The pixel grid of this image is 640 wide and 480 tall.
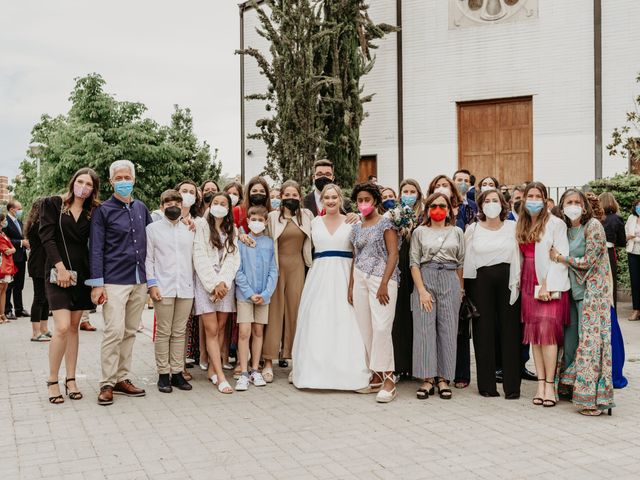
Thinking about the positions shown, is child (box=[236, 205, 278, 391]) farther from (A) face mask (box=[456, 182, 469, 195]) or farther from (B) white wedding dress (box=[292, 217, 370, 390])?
(A) face mask (box=[456, 182, 469, 195])

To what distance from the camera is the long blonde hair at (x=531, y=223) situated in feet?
22.8

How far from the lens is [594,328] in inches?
258

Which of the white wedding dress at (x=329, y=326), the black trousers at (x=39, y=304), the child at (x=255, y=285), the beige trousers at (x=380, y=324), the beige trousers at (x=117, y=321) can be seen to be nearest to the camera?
the beige trousers at (x=117, y=321)

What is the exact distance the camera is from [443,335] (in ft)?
24.1

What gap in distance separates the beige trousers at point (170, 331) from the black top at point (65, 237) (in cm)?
88

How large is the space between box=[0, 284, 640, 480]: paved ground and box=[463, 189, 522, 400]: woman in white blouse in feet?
0.92

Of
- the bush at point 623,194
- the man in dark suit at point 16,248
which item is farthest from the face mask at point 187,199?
the bush at point 623,194

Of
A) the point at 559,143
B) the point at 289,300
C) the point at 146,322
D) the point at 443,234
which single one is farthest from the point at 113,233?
the point at 559,143

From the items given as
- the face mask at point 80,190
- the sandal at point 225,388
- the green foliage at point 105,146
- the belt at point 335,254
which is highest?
the green foliage at point 105,146

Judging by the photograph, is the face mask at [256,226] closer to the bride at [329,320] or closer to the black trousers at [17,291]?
the bride at [329,320]

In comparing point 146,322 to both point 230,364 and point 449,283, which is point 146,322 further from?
point 449,283

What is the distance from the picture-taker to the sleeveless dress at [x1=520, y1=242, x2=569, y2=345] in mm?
6863

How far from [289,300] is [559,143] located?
13.3 m

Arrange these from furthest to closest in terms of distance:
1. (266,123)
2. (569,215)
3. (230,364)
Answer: (266,123) → (230,364) → (569,215)
